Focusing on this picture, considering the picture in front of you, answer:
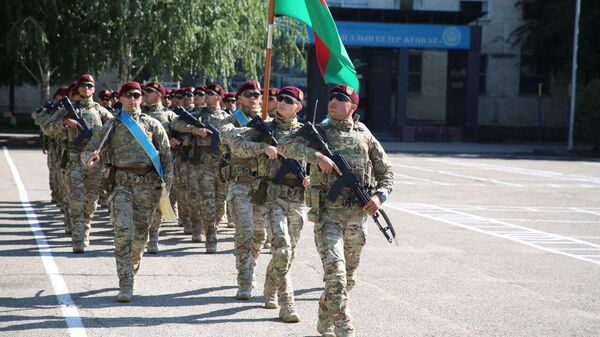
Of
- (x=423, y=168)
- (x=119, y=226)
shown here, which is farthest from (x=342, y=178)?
(x=423, y=168)

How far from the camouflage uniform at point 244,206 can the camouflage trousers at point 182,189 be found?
387cm

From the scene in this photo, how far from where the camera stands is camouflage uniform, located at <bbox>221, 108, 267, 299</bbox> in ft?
29.3

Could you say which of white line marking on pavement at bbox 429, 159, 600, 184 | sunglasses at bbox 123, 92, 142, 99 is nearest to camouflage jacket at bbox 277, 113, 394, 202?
sunglasses at bbox 123, 92, 142, 99

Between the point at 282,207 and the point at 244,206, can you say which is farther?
the point at 244,206

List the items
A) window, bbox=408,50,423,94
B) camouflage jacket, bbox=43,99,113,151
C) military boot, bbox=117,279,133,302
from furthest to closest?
window, bbox=408,50,423,94 → camouflage jacket, bbox=43,99,113,151 → military boot, bbox=117,279,133,302

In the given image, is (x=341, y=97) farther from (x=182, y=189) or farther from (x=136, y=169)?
(x=182, y=189)

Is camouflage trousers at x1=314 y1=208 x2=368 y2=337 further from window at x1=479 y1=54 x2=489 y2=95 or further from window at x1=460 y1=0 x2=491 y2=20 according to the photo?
window at x1=460 y1=0 x2=491 y2=20

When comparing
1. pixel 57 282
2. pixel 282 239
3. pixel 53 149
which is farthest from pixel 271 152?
pixel 53 149

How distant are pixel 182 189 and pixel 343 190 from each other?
268 inches

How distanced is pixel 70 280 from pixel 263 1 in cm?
2654

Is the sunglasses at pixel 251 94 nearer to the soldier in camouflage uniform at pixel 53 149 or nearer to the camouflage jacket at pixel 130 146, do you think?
the camouflage jacket at pixel 130 146

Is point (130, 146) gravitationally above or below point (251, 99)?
below

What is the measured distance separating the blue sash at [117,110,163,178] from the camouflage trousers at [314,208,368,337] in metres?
2.33

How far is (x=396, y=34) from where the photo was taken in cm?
4562
